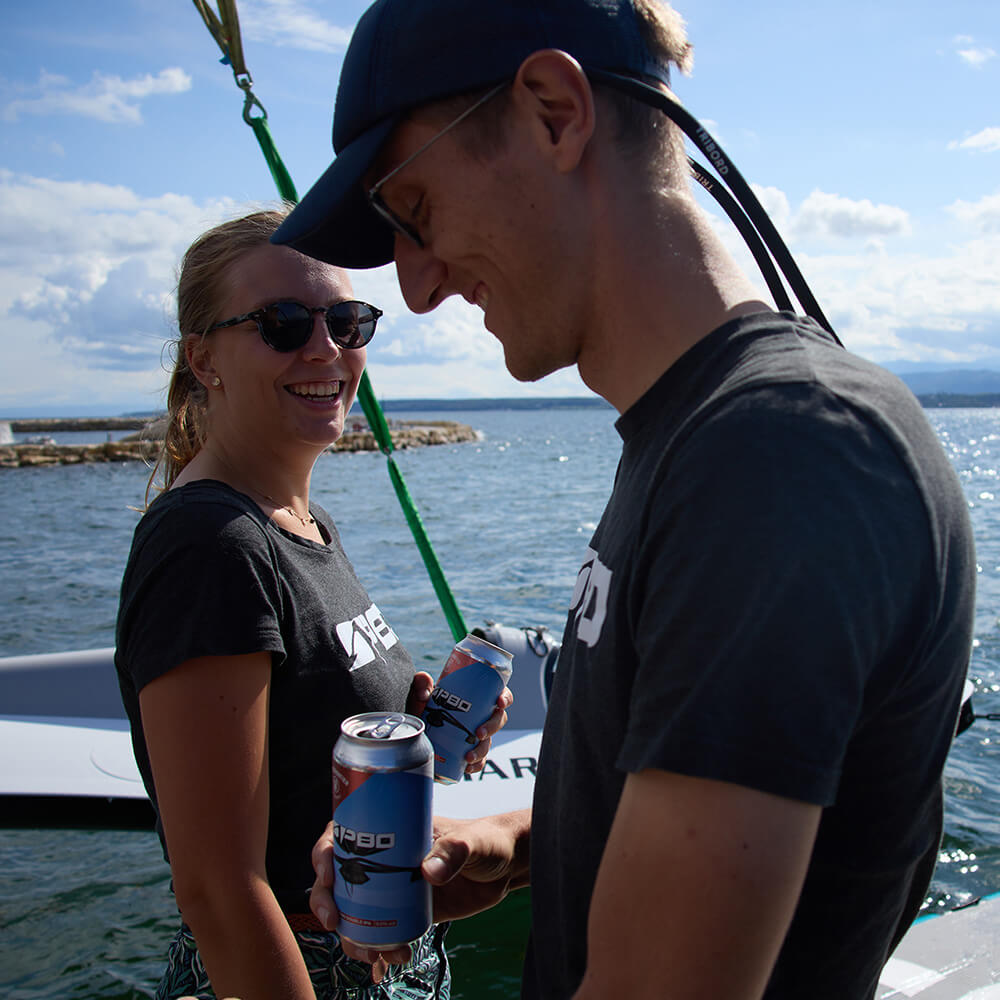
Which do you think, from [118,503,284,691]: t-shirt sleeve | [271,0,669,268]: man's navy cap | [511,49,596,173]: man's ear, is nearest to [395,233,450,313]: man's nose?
[271,0,669,268]: man's navy cap

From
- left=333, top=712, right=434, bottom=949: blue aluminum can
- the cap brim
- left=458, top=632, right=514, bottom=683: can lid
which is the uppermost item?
the cap brim

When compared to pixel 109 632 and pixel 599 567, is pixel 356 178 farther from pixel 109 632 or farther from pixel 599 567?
pixel 109 632

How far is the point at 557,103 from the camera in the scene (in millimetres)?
1032

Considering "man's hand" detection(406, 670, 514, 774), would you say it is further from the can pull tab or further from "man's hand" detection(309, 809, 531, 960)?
the can pull tab

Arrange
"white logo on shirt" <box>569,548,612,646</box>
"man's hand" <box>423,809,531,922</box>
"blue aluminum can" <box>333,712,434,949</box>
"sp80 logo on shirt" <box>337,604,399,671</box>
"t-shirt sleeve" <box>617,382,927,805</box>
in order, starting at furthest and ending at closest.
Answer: "sp80 logo on shirt" <box>337,604,399,671</box>, "man's hand" <box>423,809,531,922</box>, "blue aluminum can" <box>333,712,434,949</box>, "white logo on shirt" <box>569,548,612,646</box>, "t-shirt sleeve" <box>617,382,927,805</box>

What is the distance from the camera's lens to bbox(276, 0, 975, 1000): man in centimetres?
72

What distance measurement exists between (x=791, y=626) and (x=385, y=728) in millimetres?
858

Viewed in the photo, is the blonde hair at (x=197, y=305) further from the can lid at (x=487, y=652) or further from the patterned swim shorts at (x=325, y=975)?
the patterned swim shorts at (x=325, y=975)

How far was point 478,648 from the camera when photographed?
1.90 metres

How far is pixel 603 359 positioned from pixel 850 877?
26.0 inches

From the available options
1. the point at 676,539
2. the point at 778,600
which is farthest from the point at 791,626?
the point at 676,539

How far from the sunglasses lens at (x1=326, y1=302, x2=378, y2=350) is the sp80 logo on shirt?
67 centimetres

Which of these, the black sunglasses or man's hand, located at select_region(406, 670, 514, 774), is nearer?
man's hand, located at select_region(406, 670, 514, 774)

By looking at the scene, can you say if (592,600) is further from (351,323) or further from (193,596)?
(351,323)
